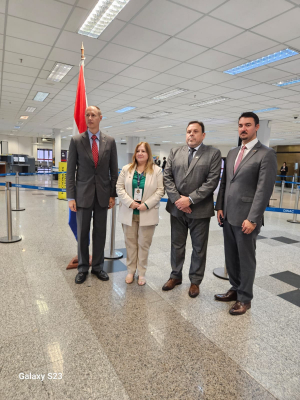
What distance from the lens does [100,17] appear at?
3627 millimetres

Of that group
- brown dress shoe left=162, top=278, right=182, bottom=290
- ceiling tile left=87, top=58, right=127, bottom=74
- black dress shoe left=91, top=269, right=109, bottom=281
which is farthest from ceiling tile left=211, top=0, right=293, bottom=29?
black dress shoe left=91, top=269, right=109, bottom=281

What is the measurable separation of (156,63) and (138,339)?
16.5 ft

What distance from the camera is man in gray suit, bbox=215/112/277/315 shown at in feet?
6.40

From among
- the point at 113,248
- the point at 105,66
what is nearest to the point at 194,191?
the point at 113,248

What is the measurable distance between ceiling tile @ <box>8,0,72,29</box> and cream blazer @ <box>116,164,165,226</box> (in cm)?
261

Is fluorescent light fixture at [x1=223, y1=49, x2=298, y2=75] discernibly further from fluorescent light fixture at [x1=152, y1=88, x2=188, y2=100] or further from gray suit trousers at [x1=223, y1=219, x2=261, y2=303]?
gray suit trousers at [x1=223, y1=219, x2=261, y2=303]

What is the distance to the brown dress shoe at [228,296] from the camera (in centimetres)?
233

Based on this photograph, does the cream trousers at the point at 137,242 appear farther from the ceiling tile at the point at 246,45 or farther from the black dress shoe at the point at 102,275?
the ceiling tile at the point at 246,45

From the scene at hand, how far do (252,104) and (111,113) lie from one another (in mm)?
5590

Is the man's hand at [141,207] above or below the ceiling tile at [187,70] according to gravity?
below

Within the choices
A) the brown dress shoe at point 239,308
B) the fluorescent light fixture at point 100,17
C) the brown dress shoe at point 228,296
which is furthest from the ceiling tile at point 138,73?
the brown dress shoe at point 239,308

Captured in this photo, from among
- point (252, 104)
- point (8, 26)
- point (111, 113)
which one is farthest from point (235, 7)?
point (111, 113)

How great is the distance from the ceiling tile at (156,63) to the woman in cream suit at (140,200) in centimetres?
326

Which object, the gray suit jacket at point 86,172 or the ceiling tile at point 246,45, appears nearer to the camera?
the gray suit jacket at point 86,172
